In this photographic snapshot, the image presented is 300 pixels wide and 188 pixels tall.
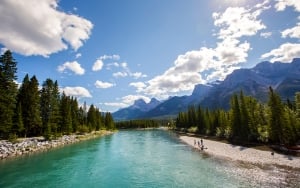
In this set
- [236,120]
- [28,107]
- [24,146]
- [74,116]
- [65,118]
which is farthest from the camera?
[74,116]

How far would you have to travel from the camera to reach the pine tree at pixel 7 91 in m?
50.8

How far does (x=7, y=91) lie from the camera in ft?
178

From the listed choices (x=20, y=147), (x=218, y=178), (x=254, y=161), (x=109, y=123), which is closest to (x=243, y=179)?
(x=218, y=178)

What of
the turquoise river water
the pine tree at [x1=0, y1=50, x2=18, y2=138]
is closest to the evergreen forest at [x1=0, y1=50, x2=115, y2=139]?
the pine tree at [x1=0, y1=50, x2=18, y2=138]

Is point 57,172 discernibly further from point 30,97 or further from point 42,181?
point 30,97

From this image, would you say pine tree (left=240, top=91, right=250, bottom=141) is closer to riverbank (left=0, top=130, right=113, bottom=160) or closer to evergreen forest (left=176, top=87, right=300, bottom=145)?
evergreen forest (left=176, top=87, right=300, bottom=145)

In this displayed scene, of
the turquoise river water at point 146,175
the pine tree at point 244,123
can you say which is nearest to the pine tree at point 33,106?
the turquoise river water at point 146,175

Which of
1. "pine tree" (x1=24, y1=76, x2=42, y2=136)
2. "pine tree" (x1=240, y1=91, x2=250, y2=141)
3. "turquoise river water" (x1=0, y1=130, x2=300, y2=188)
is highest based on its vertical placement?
"pine tree" (x1=24, y1=76, x2=42, y2=136)

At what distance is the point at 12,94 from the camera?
182 feet

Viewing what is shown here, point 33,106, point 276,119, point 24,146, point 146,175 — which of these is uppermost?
point 33,106

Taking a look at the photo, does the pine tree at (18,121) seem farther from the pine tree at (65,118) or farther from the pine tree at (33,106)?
the pine tree at (65,118)

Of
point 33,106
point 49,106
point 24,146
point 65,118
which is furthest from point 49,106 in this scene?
point 24,146

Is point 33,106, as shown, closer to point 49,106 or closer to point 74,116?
point 49,106

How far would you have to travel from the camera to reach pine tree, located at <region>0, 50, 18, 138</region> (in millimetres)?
50766
